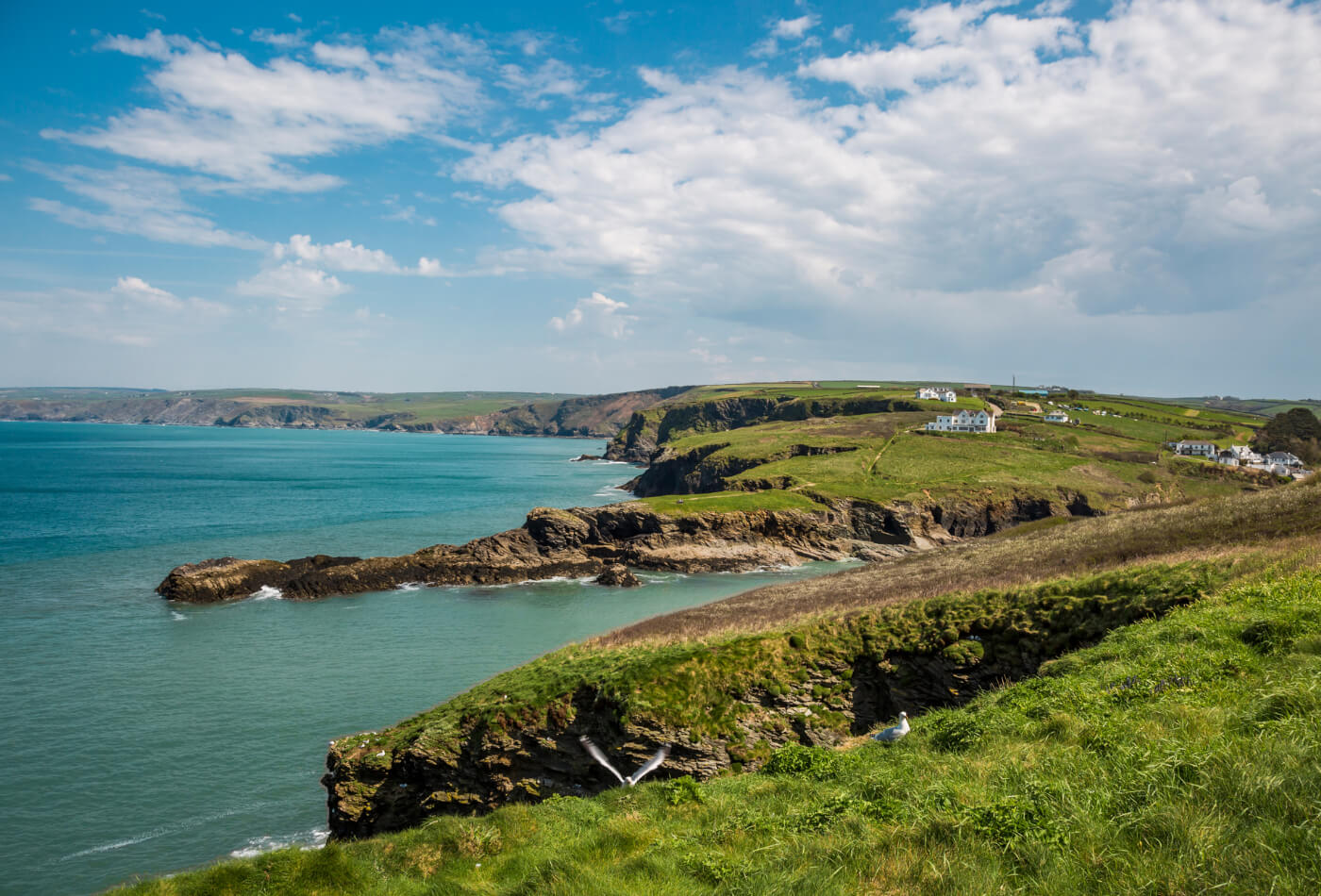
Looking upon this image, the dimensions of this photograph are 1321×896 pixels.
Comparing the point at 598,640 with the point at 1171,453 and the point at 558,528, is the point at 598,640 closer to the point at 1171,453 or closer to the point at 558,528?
the point at 558,528

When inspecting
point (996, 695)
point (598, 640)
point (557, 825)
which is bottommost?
point (598, 640)

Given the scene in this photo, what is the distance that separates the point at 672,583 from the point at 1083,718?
43.9 meters

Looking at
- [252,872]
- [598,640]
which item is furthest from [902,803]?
[598,640]

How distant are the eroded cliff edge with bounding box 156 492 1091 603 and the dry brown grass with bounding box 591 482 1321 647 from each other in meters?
19.0

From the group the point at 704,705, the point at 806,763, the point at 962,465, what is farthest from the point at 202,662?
the point at 962,465

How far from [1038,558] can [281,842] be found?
3046cm

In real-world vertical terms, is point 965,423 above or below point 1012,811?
above

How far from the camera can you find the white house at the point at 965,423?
105688mm

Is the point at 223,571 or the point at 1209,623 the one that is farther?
the point at 223,571

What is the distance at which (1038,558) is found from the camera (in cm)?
2966

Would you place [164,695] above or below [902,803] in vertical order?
below

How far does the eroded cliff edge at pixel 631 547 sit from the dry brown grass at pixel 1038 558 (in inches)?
749

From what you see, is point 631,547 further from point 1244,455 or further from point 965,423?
point 1244,455

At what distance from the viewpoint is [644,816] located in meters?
9.89
